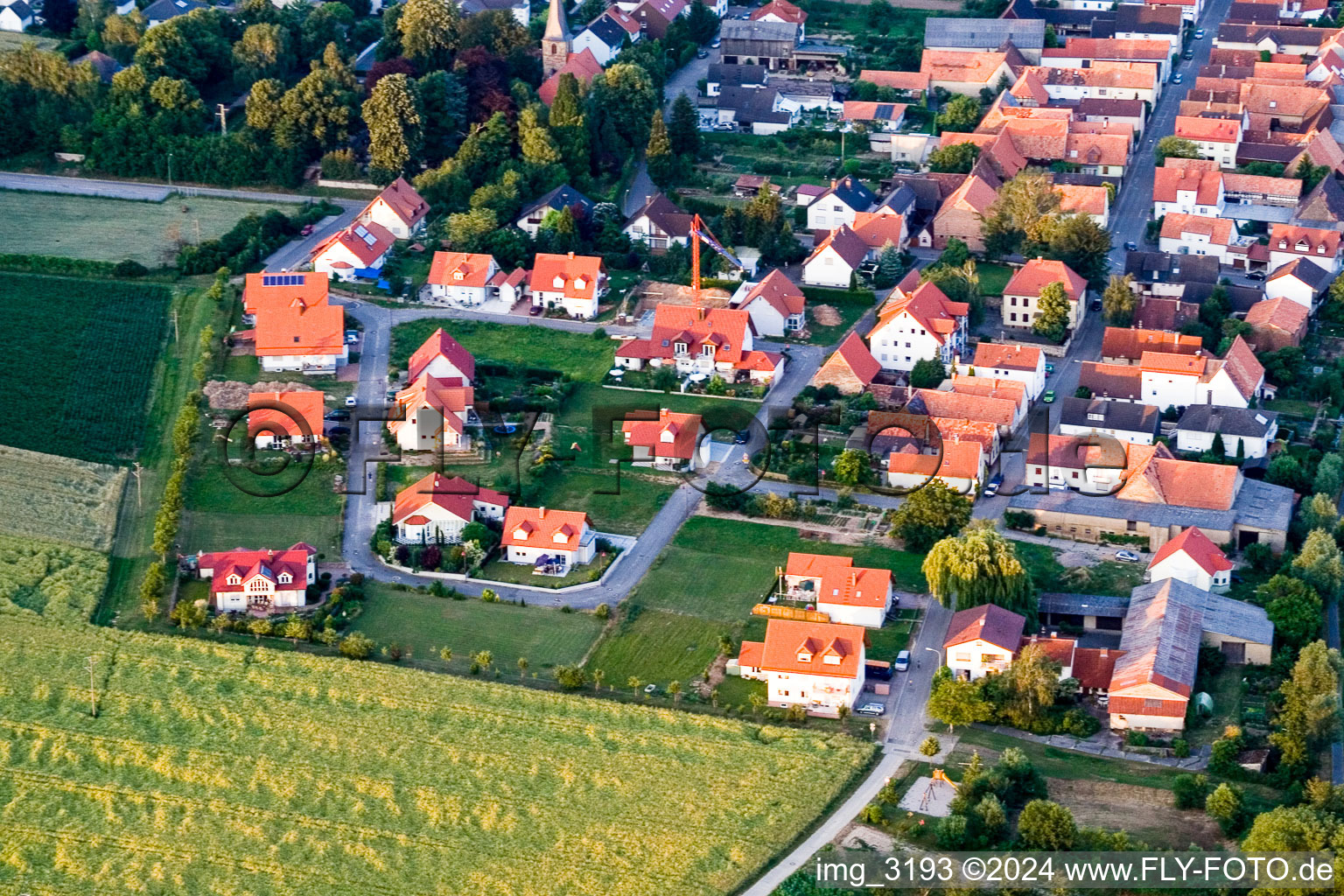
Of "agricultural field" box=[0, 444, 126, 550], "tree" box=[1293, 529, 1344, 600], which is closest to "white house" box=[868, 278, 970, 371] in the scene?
"tree" box=[1293, 529, 1344, 600]

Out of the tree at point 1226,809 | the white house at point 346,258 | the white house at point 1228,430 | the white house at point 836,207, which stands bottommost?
the tree at point 1226,809

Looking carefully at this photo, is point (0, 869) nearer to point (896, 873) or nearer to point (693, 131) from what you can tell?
point (896, 873)

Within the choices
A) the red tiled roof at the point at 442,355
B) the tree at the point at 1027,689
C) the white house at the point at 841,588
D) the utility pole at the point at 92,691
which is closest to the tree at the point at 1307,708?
the tree at the point at 1027,689

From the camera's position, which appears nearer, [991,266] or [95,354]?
[95,354]

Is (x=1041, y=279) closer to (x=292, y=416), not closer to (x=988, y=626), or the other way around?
(x=988, y=626)

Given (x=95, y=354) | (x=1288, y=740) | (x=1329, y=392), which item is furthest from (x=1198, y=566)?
(x=95, y=354)

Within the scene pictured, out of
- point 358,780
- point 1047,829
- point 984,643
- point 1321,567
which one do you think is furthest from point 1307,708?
point 358,780

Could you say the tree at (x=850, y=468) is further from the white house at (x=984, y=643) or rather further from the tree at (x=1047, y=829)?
the tree at (x=1047, y=829)

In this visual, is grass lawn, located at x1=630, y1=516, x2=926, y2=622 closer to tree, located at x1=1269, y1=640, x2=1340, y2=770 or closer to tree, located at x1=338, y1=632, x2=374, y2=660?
tree, located at x1=338, y1=632, x2=374, y2=660
